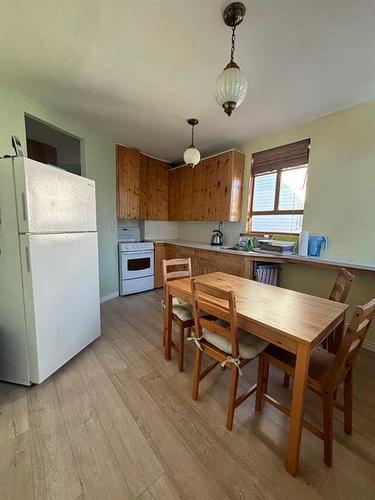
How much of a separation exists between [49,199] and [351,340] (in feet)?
7.07

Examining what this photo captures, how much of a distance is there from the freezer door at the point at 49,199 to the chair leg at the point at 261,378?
1.86m

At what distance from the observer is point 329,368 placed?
3.76ft

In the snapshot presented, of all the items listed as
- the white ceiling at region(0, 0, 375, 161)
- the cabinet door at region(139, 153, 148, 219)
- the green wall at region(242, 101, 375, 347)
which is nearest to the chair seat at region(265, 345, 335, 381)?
the green wall at region(242, 101, 375, 347)

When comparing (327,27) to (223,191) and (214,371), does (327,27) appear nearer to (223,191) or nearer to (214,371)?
(223,191)

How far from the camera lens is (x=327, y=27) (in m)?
1.35

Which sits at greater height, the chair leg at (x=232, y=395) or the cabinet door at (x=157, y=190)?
the cabinet door at (x=157, y=190)

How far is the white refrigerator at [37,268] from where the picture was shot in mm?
1479

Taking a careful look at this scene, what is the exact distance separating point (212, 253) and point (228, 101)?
221 centimetres

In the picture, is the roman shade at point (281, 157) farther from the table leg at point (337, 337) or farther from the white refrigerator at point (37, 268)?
the white refrigerator at point (37, 268)

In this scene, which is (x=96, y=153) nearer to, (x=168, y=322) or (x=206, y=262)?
(x=206, y=262)

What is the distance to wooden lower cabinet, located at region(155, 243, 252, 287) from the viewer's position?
282 cm

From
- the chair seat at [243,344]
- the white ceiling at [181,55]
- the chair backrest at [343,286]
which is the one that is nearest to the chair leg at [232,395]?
the chair seat at [243,344]

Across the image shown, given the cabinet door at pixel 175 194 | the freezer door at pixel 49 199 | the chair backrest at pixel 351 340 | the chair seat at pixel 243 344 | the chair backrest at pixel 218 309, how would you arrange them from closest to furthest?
the chair backrest at pixel 351 340, the chair backrest at pixel 218 309, the chair seat at pixel 243 344, the freezer door at pixel 49 199, the cabinet door at pixel 175 194

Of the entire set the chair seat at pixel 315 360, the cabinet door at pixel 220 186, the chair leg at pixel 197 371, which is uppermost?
the cabinet door at pixel 220 186
